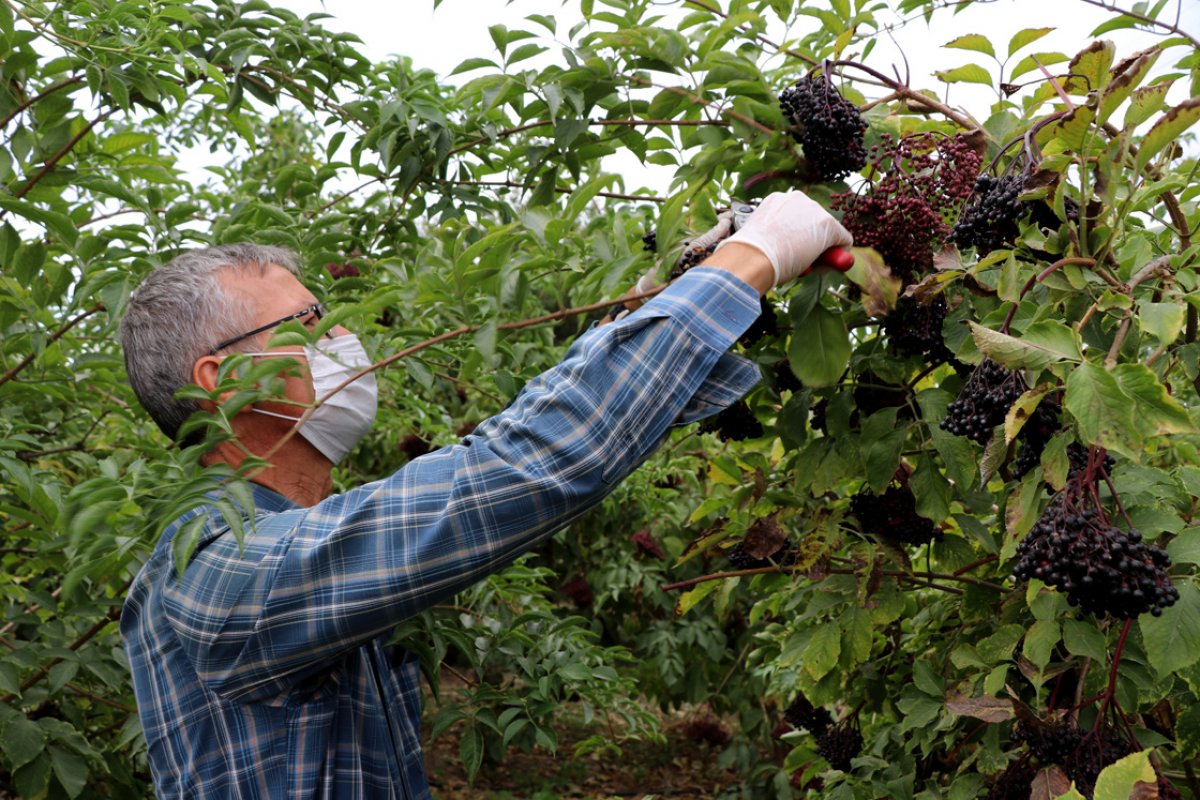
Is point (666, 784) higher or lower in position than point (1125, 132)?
lower

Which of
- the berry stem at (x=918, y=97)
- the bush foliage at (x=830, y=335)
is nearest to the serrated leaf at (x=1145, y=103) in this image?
the bush foliage at (x=830, y=335)

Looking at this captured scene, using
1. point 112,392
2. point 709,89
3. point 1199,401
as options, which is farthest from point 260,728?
point 1199,401

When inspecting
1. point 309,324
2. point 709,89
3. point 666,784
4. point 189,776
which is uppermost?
point 709,89

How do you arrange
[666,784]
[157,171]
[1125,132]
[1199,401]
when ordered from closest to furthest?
[1125,132] < [157,171] < [1199,401] < [666,784]

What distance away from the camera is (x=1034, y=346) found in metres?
1.35

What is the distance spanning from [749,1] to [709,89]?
23cm

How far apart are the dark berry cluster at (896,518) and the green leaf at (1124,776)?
33.0 inches

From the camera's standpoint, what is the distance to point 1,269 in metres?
2.42

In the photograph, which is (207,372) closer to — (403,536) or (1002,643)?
(403,536)

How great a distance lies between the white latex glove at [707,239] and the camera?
6.05 feet

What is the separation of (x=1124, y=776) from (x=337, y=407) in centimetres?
140

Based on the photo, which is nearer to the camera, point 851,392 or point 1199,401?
point 851,392

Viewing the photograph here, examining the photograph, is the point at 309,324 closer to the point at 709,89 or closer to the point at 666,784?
the point at 709,89

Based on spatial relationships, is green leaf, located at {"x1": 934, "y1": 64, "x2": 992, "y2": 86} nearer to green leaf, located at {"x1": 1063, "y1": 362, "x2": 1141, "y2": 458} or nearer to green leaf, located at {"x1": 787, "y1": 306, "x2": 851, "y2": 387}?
green leaf, located at {"x1": 787, "y1": 306, "x2": 851, "y2": 387}
